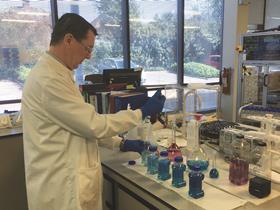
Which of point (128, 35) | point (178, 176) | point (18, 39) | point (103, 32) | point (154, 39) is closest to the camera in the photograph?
point (178, 176)

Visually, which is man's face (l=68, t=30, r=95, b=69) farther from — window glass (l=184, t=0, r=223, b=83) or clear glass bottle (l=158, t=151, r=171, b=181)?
window glass (l=184, t=0, r=223, b=83)

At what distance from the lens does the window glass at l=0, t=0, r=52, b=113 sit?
352cm

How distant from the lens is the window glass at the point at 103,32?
4012 mm

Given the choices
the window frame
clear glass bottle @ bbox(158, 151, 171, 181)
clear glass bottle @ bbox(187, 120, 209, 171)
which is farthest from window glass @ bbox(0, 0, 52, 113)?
clear glass bottle @ bbox(158, 151, 171, 181)

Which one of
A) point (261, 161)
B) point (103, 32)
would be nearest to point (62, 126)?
point (261, 161)

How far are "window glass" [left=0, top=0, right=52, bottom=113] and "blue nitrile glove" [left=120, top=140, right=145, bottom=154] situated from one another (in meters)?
2.21

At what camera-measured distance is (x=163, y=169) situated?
144cm

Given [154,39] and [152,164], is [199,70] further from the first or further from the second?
[152,164]

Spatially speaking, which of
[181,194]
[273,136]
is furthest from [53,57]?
[273,136]

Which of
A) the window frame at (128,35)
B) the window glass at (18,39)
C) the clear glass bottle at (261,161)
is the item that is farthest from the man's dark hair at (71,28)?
the window glass at (18,39)

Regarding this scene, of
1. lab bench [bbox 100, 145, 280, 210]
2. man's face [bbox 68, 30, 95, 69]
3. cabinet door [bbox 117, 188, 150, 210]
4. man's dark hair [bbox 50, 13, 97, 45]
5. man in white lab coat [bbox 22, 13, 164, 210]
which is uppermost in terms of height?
man's dark hair [bbox 50, 13, 97, 45]

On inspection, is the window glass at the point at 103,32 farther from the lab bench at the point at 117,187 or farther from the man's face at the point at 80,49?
the man's face at the point at 80,49

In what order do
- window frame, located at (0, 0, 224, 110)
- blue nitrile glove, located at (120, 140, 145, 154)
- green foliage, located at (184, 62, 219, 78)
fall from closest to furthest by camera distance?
blue nitrile glove, located at (120, 140, 145, 154), window frame, located at (0, 0, 224, 110), green foliage, located at (184, 62, 219, 78)

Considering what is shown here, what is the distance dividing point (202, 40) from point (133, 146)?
3.88m
